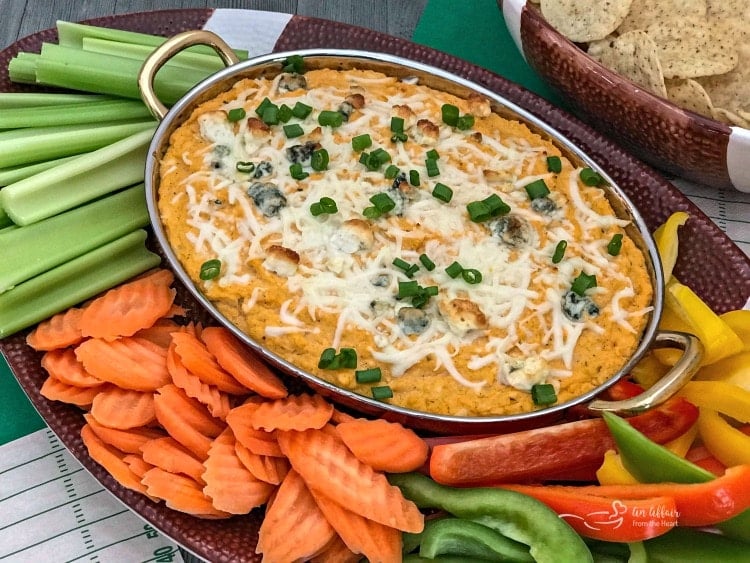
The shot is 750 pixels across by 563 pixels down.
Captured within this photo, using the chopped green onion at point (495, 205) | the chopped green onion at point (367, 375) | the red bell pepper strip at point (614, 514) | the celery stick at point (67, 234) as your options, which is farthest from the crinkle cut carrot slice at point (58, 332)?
the red bell pepper strip at point (614, 514)

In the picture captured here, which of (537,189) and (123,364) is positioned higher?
(537,189)

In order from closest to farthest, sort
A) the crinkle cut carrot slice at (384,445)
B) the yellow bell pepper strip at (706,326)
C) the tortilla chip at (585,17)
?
the crinkle cut carrot slice at (384,445), the yellow bell pepper strip at (706,326), the tortilla chip at (585,17)

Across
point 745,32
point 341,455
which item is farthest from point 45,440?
point 745,32

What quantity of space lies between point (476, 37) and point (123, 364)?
229 cm

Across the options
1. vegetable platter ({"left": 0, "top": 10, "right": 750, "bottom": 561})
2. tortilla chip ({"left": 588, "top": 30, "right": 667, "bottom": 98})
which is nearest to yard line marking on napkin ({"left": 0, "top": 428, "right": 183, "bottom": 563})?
vegetable platter ({"left": 0, "top": 10, "right": 750, "bottom": 561})

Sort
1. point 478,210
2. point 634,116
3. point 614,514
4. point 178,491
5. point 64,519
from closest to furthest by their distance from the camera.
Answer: point 614,514, point 178,491, point 64,519, point 478,210, point 634,116

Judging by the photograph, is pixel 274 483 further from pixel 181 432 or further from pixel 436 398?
pixel 436 398

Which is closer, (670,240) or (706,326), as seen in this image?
(706,326)

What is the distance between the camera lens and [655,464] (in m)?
2.11

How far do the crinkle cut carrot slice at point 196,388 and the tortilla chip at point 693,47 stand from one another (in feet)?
6.55

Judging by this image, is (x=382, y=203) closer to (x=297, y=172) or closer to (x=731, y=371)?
(x=297, y=172)

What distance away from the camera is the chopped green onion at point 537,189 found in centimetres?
271

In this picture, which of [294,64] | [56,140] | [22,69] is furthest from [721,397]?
[22,69]

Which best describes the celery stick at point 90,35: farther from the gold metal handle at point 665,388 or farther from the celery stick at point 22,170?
the gold metal handle at point 665,388
